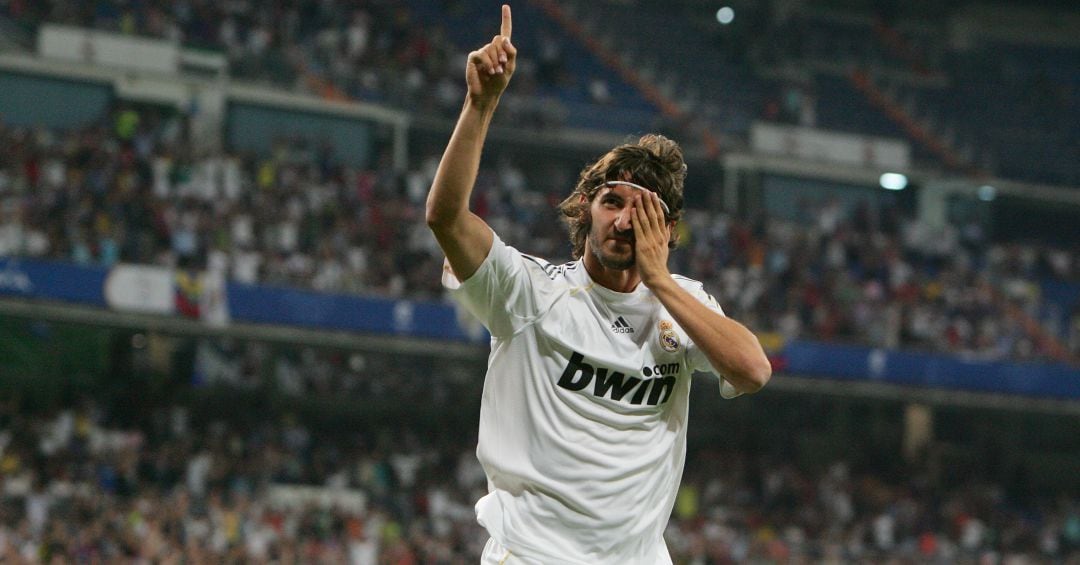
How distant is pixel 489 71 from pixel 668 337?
3.37ft

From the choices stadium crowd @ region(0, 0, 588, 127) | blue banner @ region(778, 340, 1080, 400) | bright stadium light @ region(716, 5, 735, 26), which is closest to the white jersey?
blue banner @ region(778, 340, 1080, 400)

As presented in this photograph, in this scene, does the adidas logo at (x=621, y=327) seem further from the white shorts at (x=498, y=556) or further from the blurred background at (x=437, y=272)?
the blurred background at (x=437, y=272)

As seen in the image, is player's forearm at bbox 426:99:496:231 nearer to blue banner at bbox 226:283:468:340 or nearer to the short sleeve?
the short sleeve

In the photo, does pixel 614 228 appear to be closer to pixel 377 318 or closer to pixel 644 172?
pixel 644 172

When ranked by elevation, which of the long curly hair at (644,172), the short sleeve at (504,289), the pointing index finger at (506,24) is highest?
the pointing index finger at (506,24)

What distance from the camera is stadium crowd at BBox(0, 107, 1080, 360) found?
20.4m

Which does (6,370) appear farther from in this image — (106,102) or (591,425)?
(591,425)

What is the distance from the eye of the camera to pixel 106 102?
84.0 feet

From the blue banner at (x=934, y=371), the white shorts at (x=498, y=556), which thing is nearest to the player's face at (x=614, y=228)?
the white shorts at (x=498, y=556)

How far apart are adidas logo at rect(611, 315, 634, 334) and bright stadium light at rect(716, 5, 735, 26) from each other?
31.4 m

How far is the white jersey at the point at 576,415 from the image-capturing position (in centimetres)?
407

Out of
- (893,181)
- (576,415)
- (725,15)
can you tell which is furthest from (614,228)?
(725,15)

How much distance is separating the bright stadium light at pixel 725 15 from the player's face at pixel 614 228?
3145 cm

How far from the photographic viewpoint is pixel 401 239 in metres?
22.6
